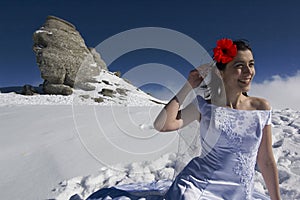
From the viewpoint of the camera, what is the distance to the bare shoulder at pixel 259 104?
4.90 ft

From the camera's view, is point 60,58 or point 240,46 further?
point 60,58

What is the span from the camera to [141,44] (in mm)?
2227

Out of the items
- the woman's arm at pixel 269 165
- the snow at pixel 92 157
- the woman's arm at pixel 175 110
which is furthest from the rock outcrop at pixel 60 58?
the woman's arm at pixel 269 165

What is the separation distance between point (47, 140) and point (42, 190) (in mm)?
1786

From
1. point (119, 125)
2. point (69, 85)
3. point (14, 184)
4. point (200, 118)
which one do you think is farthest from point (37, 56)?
point (200, 118)

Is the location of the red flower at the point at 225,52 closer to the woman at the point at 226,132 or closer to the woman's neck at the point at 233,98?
the woman at the point at 226,132

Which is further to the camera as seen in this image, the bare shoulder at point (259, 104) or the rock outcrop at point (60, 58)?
the rock outcrop at point (60, 58)

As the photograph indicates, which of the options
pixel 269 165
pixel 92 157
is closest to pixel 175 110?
pixel 269 165

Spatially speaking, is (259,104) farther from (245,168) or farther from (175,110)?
(175,110)

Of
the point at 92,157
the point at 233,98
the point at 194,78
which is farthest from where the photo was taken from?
the point at 92,157

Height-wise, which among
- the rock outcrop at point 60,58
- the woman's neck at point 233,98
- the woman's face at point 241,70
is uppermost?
the rock outcrop at point 60,58

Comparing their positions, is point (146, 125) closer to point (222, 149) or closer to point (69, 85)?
point (222, 149)

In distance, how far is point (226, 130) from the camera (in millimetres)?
1404

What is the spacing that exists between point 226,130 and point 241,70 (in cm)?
34
